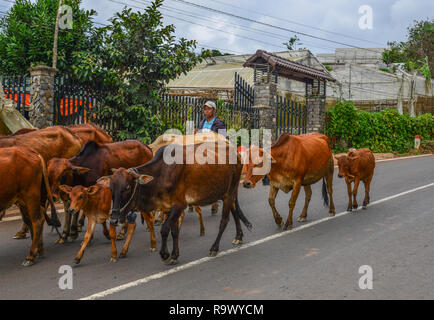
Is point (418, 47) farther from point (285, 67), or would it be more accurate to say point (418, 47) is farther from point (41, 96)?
point (41, 96)

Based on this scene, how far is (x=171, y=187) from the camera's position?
5512mm

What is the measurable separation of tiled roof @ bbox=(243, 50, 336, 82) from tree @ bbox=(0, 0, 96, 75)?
25.8 ft

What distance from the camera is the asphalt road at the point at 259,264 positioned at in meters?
4.59

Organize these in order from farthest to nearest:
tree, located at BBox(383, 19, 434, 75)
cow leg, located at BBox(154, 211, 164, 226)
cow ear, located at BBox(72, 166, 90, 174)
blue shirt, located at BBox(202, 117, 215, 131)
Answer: tree, located at BBox(383, 19, 434, 75)
blue shirt, located at BBox(202, 117, 215, 131)
cow leg, located at BBox(154, 211, 164, 226)
cow ear, located at BBox(72, 166, 90, 174)

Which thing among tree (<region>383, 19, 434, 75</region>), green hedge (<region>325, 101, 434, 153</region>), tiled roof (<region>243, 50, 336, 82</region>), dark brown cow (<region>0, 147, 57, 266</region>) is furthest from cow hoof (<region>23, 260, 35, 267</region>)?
tree (<region>383, 19, 434, 75</region>)

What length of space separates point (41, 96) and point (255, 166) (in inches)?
271

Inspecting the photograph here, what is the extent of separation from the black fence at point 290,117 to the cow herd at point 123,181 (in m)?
12.8

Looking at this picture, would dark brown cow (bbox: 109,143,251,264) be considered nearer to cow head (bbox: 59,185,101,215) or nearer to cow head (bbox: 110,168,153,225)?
cow head (bbox: 110,168,153,225)

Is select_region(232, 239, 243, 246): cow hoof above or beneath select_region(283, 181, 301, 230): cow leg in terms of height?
beneath

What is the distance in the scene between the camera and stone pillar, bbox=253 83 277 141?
1900 cm

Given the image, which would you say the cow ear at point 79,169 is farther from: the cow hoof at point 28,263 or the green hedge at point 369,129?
the green hedge at point 369,129
